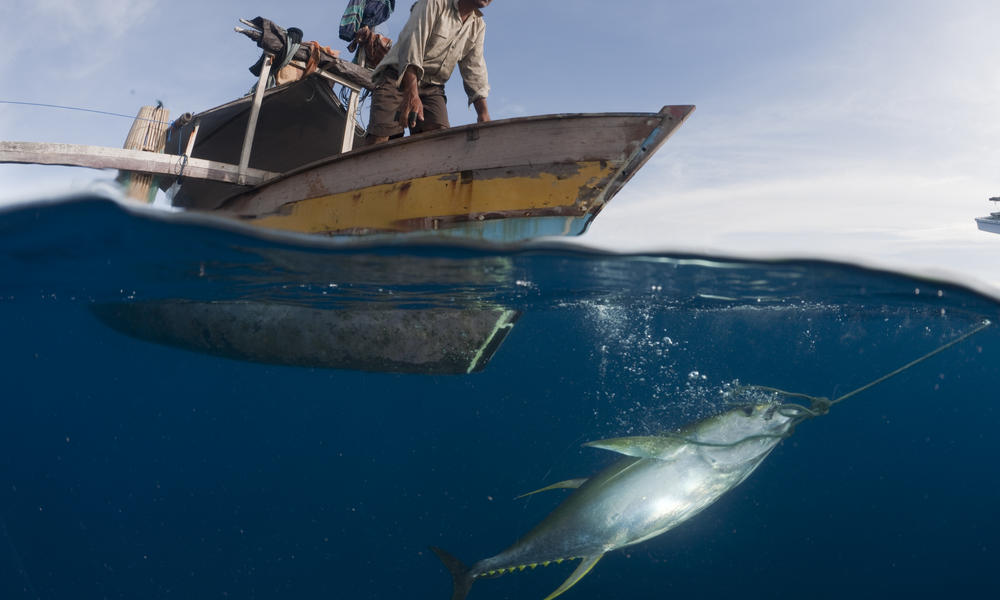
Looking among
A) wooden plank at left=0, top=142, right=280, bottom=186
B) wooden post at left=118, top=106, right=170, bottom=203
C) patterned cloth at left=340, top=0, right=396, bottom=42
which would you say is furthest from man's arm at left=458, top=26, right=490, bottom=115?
wooden post at left=118, top=106, right=170, bottom=203

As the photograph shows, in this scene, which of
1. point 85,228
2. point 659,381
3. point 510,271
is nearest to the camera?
point 85,228

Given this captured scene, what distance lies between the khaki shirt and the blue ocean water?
7.14 ft

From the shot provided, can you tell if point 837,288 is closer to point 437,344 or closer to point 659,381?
point 437,344

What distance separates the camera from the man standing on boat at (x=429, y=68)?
19.5ft

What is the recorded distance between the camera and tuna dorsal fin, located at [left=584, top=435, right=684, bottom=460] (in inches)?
141

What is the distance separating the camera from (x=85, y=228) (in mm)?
6371

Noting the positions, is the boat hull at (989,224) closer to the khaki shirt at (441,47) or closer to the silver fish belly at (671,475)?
the silver fish belly at (671,475)

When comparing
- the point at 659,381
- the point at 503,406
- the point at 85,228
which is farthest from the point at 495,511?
the point at 85,228

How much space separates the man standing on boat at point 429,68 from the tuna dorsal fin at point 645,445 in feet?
13.5

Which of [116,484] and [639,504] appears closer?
[639,504]

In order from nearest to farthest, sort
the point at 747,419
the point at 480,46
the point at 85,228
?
1. the point at 747,419
2. the point at 85,228
3. the point at 480,46

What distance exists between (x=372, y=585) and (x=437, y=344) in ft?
67.1

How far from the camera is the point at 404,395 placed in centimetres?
2477

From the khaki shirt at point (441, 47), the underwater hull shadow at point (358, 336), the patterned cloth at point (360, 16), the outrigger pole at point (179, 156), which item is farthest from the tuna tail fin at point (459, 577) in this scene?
the patterned cloth at point (360, 16)
